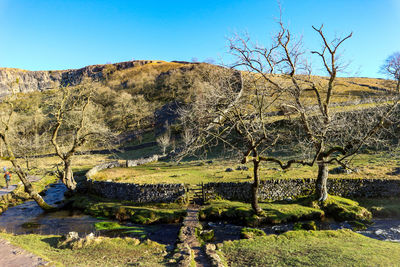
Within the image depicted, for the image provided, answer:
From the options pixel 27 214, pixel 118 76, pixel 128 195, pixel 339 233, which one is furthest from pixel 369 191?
pixel 118 76

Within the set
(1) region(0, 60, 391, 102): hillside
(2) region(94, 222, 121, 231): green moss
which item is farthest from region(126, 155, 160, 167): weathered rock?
(1) region(0, 60, 391, 102): hillside

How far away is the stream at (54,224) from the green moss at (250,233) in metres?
4.00

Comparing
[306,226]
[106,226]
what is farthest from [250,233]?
[106,226]

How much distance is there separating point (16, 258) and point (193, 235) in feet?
26.7

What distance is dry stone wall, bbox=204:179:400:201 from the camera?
19812 mm

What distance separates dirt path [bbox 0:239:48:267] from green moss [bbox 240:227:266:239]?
31.7ft

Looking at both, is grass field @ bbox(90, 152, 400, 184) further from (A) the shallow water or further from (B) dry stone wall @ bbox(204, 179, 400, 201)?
(A) the shallow water

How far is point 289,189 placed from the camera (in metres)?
20.2

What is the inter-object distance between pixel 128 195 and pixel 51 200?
9143 mm

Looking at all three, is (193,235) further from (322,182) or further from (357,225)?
(357,225)

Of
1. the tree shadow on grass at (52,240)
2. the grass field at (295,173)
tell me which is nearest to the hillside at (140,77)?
the grass field at (295,173)

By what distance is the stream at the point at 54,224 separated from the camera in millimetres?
15495

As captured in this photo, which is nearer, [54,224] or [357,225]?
[357,225]

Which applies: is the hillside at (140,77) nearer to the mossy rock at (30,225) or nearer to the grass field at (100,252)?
the grass field at (100,252)
